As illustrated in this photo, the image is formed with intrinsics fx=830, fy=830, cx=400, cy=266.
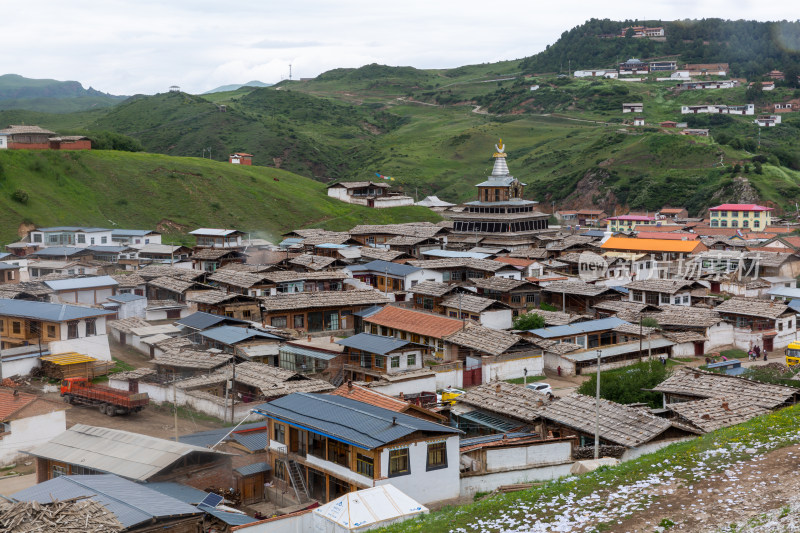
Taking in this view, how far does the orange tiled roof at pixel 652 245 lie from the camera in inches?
2771

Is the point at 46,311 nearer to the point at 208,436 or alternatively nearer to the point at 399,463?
the point at 208,436

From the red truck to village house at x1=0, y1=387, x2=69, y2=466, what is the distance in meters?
2.94

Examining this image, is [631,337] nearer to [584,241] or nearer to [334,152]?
[584,241]

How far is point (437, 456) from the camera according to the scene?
23312mm

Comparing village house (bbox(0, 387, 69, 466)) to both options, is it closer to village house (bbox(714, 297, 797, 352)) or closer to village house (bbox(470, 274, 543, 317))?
village house (bbox(470, 274, 543, 317))

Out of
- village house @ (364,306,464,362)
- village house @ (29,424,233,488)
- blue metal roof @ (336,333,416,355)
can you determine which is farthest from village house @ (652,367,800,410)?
village house @ (29,424,233,488)

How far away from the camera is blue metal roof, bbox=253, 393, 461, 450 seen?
22.5 m

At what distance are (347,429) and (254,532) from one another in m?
4.08

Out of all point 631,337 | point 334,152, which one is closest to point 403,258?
point 631,337

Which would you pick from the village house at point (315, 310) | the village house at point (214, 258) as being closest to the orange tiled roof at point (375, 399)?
the village house at point (315, 310)

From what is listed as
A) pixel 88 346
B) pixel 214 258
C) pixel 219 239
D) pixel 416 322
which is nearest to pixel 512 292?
pixel 416 322

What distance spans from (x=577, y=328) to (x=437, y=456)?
23.5m

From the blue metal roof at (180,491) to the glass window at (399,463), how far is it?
5115mm

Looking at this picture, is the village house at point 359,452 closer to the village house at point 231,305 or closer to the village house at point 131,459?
the village house at point 131,459
